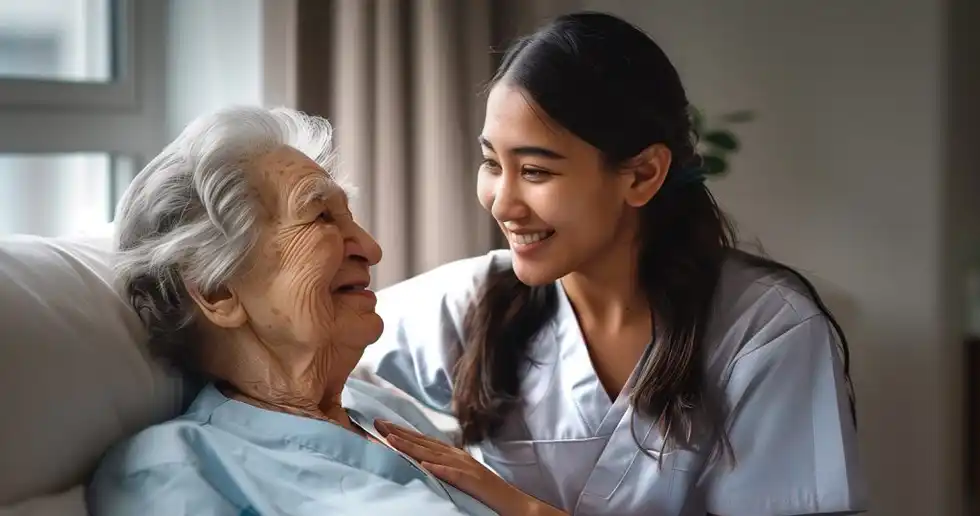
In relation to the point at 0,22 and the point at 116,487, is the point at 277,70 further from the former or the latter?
the point at 116,487

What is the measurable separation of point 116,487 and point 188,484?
85 mm

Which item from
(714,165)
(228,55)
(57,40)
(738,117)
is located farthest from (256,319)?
(738,117)

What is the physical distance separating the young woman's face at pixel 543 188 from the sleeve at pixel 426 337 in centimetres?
23

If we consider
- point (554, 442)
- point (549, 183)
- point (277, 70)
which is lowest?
point (554, 442)

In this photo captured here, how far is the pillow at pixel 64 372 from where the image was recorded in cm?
102

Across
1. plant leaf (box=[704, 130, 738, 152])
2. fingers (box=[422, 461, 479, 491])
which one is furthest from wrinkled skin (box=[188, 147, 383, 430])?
plant leaf (box=[704, 130, 738, 152])

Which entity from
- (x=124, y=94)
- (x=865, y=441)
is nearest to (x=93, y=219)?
(x=124, y=94)

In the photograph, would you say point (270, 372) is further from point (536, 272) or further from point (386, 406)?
point (536, 272)

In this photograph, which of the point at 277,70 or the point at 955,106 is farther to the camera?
the point at 955,106

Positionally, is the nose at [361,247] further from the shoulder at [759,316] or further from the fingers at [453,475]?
the shoulder at [759,316]

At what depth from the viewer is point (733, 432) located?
1.45 metres

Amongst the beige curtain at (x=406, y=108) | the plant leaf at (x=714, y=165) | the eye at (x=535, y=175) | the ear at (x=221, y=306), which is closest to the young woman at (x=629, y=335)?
the eye at (x=535, y=175)

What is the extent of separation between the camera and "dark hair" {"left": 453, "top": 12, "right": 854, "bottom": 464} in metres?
1.39

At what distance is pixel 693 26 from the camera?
2.55 m
